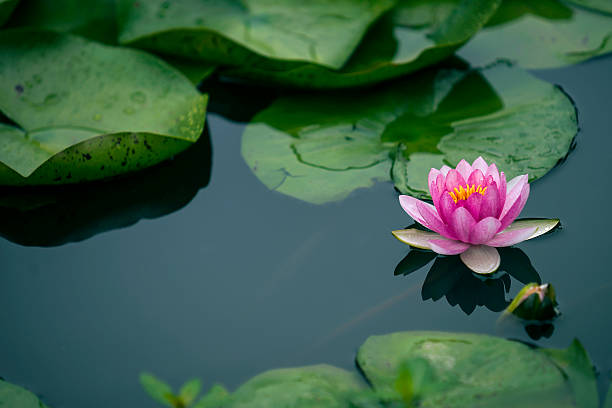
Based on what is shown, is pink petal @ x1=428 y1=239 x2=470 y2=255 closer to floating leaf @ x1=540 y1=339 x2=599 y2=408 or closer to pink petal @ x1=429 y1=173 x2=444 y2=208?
pink petal @ x1=429 y1=173 x2=444 y2=208

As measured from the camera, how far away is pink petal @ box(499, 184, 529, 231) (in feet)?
7.06

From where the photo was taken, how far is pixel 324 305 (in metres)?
2.19

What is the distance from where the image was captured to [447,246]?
2201 mm

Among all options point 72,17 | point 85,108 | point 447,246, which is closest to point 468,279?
point 447,246

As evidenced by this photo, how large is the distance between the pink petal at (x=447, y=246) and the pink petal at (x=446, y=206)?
0.29 ft

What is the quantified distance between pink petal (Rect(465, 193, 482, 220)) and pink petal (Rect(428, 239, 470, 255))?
5.0 inches

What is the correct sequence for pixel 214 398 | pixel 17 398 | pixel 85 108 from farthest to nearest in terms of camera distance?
pixel 85 108 < pixel 17 398 < pixel 214 398

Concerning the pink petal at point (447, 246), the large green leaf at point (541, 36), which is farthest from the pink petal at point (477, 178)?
the large green leaf at point (541, 36)

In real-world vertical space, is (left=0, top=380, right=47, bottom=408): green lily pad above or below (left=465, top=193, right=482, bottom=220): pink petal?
below

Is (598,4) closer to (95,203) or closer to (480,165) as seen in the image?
(480,165)

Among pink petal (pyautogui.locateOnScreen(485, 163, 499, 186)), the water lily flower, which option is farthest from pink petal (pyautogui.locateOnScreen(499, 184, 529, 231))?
pink petal (pyautogui.locateOnScreen(485, 163, 499, 186))

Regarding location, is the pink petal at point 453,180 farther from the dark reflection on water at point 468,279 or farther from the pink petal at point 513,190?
the dark reflection on water at point 468,279

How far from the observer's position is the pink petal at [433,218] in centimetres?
219

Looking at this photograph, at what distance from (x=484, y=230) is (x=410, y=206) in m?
0.30
